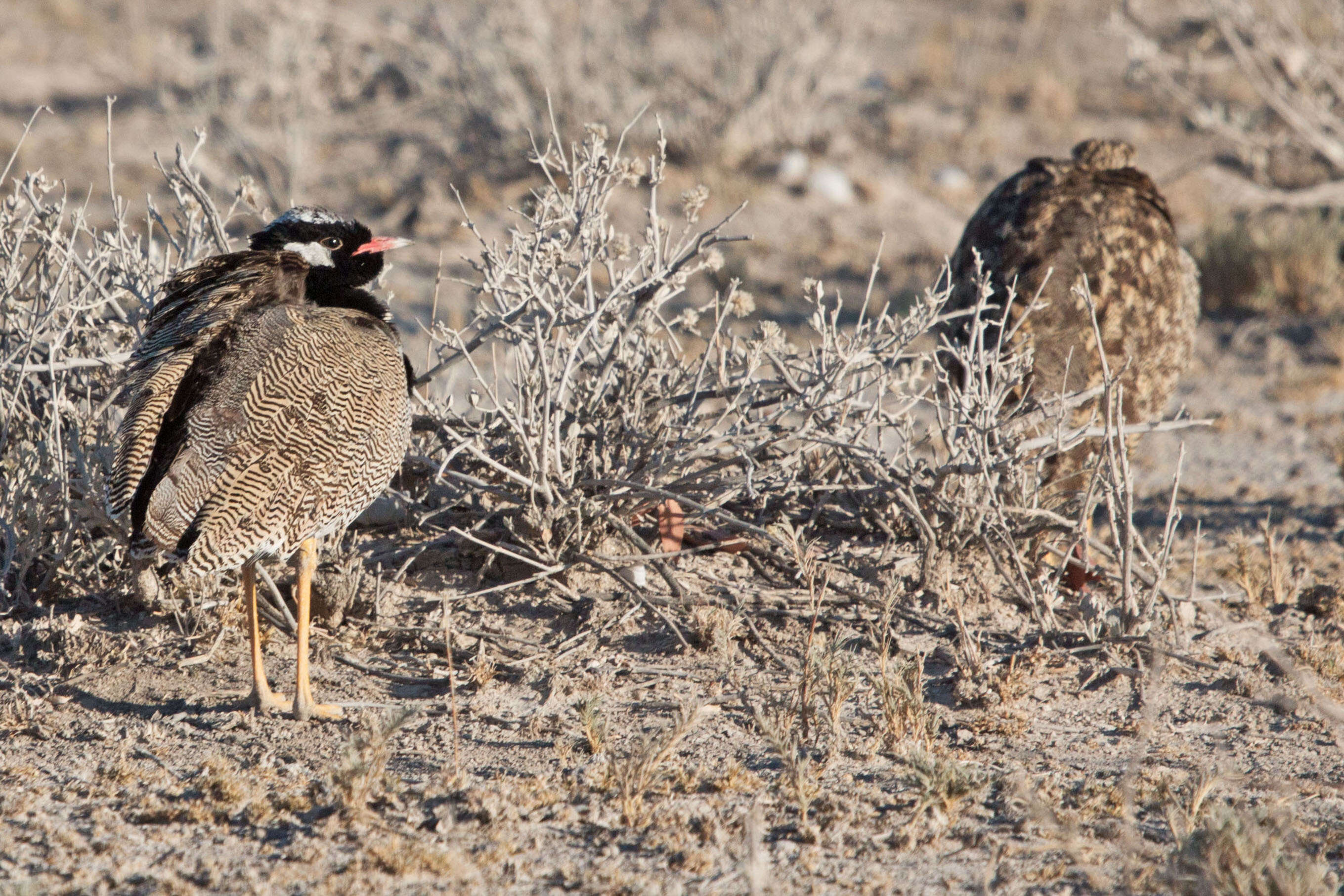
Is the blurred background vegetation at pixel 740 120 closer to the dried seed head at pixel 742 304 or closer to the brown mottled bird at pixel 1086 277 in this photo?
the brown mottled bird at pixel 1086 277

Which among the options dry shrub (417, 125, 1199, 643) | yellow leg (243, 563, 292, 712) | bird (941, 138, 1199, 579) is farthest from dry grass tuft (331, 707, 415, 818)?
bird (941, 138, 1199, 579)

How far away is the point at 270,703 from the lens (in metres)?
3.63

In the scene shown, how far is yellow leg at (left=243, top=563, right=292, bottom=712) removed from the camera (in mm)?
3617

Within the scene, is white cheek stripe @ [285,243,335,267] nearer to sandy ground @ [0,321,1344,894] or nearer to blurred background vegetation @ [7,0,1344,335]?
sandy ground @ [0,321,1344,894]

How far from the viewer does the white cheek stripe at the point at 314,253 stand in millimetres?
3752

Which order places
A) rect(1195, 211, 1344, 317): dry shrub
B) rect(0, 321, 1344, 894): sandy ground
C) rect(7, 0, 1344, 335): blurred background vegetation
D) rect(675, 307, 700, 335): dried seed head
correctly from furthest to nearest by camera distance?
rect(7, 0, 1344, 335): blurred background vegetation, rect(1195, 211, 1344, 317): dry shrub, rect(675, 307, 700, 335): dried seed head, rect(0, 321, 1344, 894): sandy ground

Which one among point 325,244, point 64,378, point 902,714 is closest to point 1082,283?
point 902,714

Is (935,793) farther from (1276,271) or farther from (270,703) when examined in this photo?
(1276,271)

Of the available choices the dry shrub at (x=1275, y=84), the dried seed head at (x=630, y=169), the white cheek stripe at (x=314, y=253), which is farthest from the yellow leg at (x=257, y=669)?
the dry shrub at (x=1275, y=84)

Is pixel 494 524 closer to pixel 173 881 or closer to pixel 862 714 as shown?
pixel 862 714

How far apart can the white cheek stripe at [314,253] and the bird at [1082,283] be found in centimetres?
203

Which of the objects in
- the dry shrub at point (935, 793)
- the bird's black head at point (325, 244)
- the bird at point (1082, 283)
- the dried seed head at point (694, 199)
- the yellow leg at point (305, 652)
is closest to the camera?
the dry shrub at point (935, 793)

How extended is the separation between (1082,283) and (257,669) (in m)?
2.93

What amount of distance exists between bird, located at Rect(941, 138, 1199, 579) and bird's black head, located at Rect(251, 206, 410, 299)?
1926 millimetres
